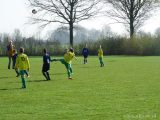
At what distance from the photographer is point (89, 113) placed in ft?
37.8

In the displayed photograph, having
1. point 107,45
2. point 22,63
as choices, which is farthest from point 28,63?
point 107,45

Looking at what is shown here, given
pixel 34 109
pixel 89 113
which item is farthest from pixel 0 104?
pixel 89 113

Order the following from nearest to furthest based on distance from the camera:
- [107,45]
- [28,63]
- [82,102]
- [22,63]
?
[82,102] < [22,63] < [28,63] < [107,45]

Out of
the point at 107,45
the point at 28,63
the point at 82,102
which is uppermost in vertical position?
the point at 107,45

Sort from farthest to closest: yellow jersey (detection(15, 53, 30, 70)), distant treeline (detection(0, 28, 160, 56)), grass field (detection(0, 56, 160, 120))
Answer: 1. distant treeline (detection(0, 28, 160, 56))
2. yellow jersey (detection(15, 53, 30, 70))
3. grass field (detection(0, 56, 160, 120))

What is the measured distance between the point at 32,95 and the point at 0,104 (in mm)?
2163

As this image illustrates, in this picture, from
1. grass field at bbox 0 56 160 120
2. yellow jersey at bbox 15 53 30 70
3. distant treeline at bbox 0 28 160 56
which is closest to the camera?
grass field at bbox 0 56 160 120

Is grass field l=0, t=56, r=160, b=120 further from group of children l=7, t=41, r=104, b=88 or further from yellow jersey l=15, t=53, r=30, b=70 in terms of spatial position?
yellow jersey l=15, t=53, r=30, b=70

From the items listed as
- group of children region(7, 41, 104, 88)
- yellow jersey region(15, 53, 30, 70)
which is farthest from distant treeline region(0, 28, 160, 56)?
yellow jersey region(15, 53, 30, 70)

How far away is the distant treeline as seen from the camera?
2591 inches

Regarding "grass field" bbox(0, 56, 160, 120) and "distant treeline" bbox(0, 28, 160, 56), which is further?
"distant treeline" bbox(0, 28, 160, 56)

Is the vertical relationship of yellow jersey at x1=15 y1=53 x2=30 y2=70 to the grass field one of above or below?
above

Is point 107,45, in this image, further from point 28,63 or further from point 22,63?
point 22,63

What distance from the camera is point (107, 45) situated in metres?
67.9
